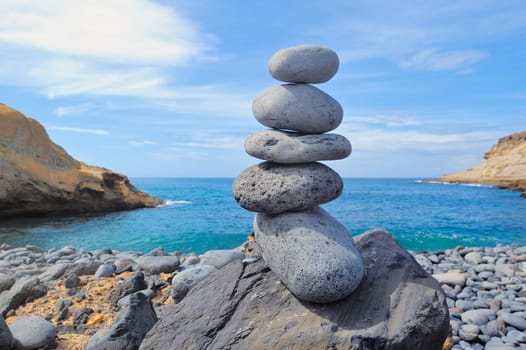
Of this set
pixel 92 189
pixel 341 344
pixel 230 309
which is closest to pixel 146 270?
pixel 230 309

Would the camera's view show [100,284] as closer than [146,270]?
Yes

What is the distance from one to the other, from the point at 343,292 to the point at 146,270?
17.0 ft

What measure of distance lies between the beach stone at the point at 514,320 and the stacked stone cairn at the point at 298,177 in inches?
135

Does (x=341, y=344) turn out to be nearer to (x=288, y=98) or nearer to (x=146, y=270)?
(x=288, y=98)

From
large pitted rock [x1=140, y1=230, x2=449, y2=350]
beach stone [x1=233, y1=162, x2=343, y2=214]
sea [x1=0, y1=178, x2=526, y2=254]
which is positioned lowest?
sea [x1=0, y1=178, x2=526, y2=254]

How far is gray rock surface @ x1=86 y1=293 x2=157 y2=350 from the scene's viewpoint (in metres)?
4.26

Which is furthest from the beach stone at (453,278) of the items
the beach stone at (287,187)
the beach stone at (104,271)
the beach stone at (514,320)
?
the beach stone at (104,271)

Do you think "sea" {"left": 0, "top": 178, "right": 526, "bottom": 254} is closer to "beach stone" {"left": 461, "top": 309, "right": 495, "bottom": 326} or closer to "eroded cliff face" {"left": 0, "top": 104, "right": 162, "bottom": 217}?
"eroded cliff face" {"left": 0, "top": 104, "right": 162, "bottom": 217}

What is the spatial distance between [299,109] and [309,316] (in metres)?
2.24

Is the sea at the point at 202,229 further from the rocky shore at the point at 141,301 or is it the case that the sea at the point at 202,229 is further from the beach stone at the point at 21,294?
the beach stone at the point at 21,294

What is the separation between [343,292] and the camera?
382cm

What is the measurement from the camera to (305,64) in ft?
15.0

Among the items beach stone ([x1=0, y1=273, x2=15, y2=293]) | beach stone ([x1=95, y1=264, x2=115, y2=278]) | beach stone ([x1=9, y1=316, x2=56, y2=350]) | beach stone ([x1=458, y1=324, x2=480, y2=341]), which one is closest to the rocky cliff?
beach stone ([x1=458, y1=324, x2=480, y2=341])

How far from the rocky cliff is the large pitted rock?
2154 inches
